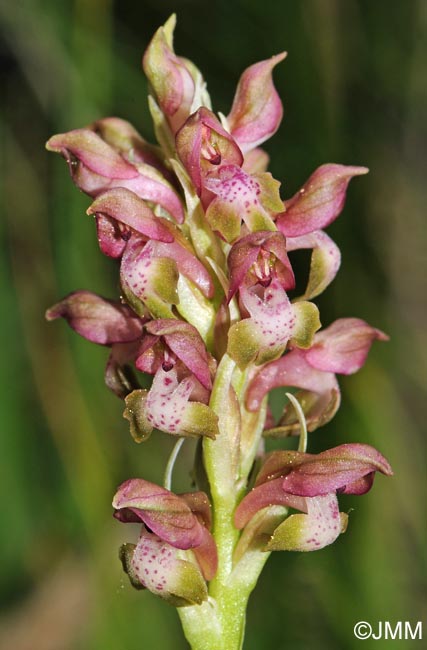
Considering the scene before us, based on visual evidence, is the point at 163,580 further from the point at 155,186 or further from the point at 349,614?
the point at 349,614

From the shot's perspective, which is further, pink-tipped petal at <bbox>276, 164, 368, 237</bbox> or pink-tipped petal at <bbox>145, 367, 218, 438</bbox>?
pink-tipped petal at <bbox>276, 164, 368, 237</bbox>

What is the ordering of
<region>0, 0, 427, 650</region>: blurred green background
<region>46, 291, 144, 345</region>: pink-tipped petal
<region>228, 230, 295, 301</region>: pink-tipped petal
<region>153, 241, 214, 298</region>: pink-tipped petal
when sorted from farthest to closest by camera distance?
<region>0, 0, 427, 650</region>: blurred green background, <region>46, 291, 144, 345</region>: pink-tipped petal, <region>153, 241, 214, 298</region>: pink-tipped petal, <region>228, 230, 295, 301</region>: pink-tipped petal

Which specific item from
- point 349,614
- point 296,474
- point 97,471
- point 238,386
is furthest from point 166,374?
point 97,471

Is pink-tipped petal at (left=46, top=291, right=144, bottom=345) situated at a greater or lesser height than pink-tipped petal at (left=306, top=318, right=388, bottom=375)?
greater

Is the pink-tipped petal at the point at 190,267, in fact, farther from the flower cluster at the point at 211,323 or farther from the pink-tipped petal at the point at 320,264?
the pink-tipped petal at the point at 320,264

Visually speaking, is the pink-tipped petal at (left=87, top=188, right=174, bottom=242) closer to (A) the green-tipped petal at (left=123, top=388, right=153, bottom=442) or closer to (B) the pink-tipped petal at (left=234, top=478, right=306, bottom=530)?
(A) the green-tipped petal at (left=123, top=388, right=153, bottom=442)

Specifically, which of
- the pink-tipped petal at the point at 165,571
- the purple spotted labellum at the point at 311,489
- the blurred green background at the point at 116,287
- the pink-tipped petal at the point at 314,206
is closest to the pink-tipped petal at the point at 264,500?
the purple spotted labellum at the point at 311,489

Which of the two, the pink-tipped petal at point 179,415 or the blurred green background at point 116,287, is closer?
the pink-tipped petal at point 179,415

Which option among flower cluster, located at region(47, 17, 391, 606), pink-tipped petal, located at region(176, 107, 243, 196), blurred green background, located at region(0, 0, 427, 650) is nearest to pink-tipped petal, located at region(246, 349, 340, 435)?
flower cluster, located at region(47, 17, 391, 606)
